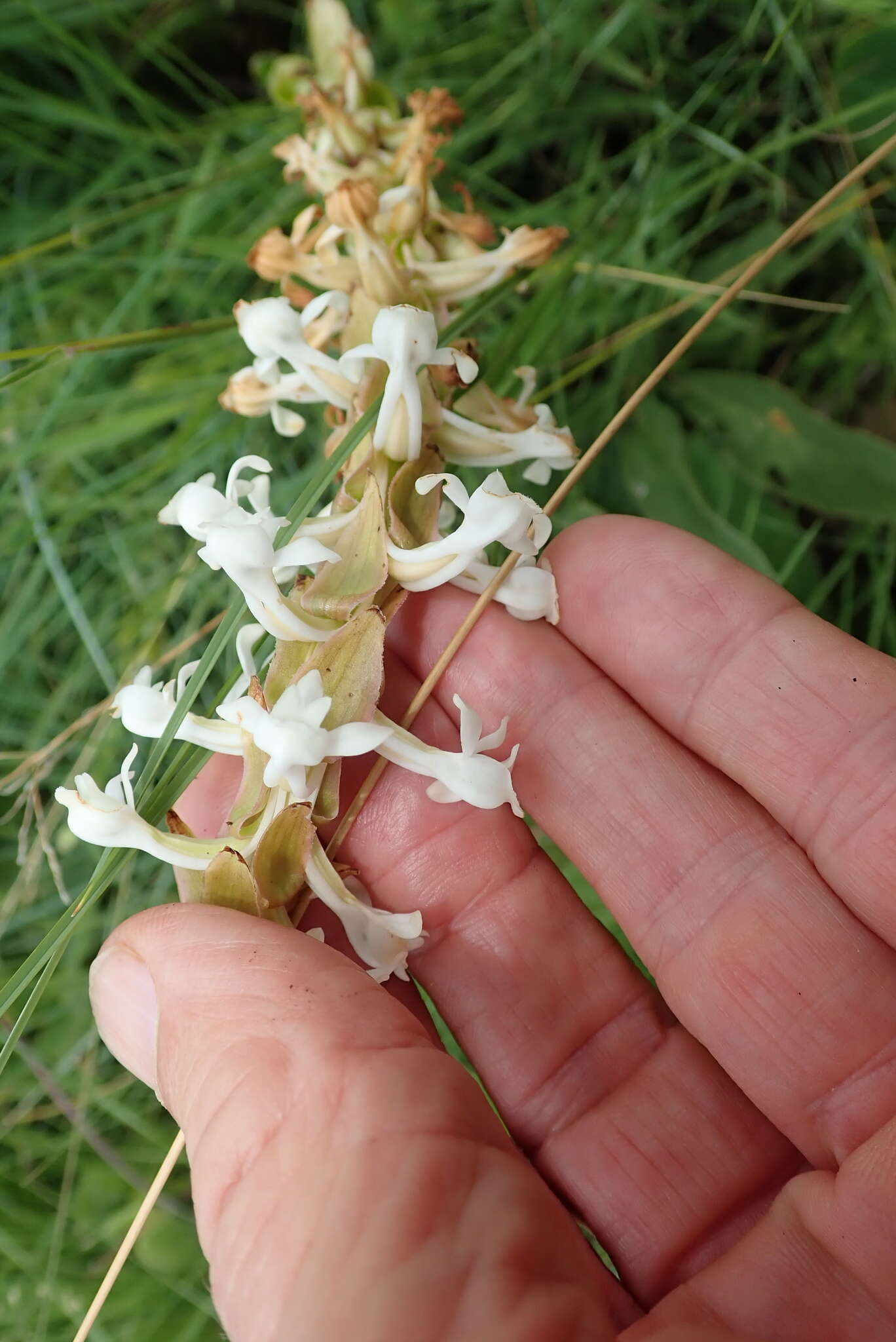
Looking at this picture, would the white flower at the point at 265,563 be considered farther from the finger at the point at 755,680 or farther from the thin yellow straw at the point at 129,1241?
the thin yellow straw at the point at 129,1241

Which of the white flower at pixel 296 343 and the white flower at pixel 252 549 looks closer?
the white flower at pixel 252 549

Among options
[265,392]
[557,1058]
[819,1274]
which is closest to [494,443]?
[265,392]

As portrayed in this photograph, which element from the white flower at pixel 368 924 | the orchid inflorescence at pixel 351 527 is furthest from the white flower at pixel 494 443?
the white flower at pixel 368 924

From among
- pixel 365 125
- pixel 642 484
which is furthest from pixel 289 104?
pixel 642 484

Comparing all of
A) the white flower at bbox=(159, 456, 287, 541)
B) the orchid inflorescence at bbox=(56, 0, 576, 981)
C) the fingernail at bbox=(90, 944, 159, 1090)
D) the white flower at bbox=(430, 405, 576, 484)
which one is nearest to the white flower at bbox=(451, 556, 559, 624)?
the orchid inflorescence at bbox=(56, 0, 576, 981)

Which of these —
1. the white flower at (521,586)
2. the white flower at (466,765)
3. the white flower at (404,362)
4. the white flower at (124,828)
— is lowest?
the white flower at (124,828)

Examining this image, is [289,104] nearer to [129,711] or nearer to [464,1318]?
[129,711]

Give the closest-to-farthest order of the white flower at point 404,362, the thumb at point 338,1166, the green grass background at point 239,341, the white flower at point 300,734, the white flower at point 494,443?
the thumb at point 338,1166, the white flower at point 300,734, the white flower at point 404,362, the white flower at point 494,443, the green grass background at point 239,341
